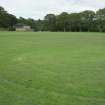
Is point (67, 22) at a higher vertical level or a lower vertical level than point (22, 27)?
higher

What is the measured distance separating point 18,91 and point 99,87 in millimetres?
2301

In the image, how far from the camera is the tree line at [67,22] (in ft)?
250

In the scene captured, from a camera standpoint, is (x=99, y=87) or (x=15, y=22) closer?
(x=99, y=87)

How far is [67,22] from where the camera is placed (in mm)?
84375

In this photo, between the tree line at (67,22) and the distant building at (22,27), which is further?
the distant building at (22,27)

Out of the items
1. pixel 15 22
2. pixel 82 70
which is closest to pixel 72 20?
pixel 15 22

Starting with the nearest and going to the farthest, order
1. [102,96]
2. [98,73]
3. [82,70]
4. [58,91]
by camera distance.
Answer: [102,96], [58,91], [98,73], [82,70]

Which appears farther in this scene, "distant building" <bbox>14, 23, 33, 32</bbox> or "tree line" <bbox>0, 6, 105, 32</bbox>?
"distant building" <bbox>14, 23, 33, 32</bbox>

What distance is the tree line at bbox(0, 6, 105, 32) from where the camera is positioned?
76062 millimetres

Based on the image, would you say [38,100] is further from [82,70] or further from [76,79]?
[82,70]

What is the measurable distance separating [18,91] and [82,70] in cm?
401

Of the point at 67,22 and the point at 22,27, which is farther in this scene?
the point at 22,27

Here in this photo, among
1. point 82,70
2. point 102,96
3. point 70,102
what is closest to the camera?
point 70,102

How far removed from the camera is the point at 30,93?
20.5 feet
